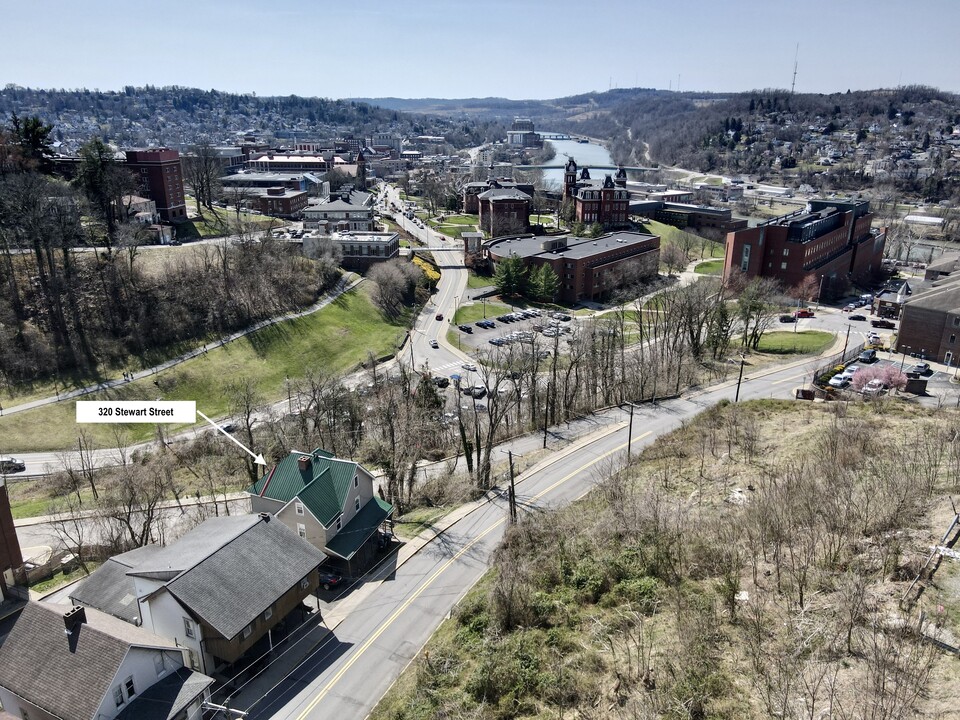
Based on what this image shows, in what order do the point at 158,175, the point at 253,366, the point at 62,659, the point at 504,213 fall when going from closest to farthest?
the point at 62,659, the point at 253,366, the point at 158,175, the point at 504,213

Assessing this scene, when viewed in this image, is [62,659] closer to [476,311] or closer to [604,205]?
[476,311]

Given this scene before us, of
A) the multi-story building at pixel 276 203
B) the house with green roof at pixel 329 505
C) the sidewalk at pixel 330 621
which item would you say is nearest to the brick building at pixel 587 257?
the multi-story building at pixel 276 203

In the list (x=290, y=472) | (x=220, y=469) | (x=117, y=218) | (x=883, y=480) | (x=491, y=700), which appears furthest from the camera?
(x=117, y=218)

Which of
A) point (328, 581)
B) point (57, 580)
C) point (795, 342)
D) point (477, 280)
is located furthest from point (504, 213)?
point (57, 580)

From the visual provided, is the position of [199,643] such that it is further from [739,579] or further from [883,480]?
[883,480]

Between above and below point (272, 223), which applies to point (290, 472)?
below

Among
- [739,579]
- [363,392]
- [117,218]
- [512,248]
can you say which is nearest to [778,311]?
[512,248]

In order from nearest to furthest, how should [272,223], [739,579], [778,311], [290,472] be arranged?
1. [739,579]
2. [290,472]
3. [778,311]
4. [272,223]
